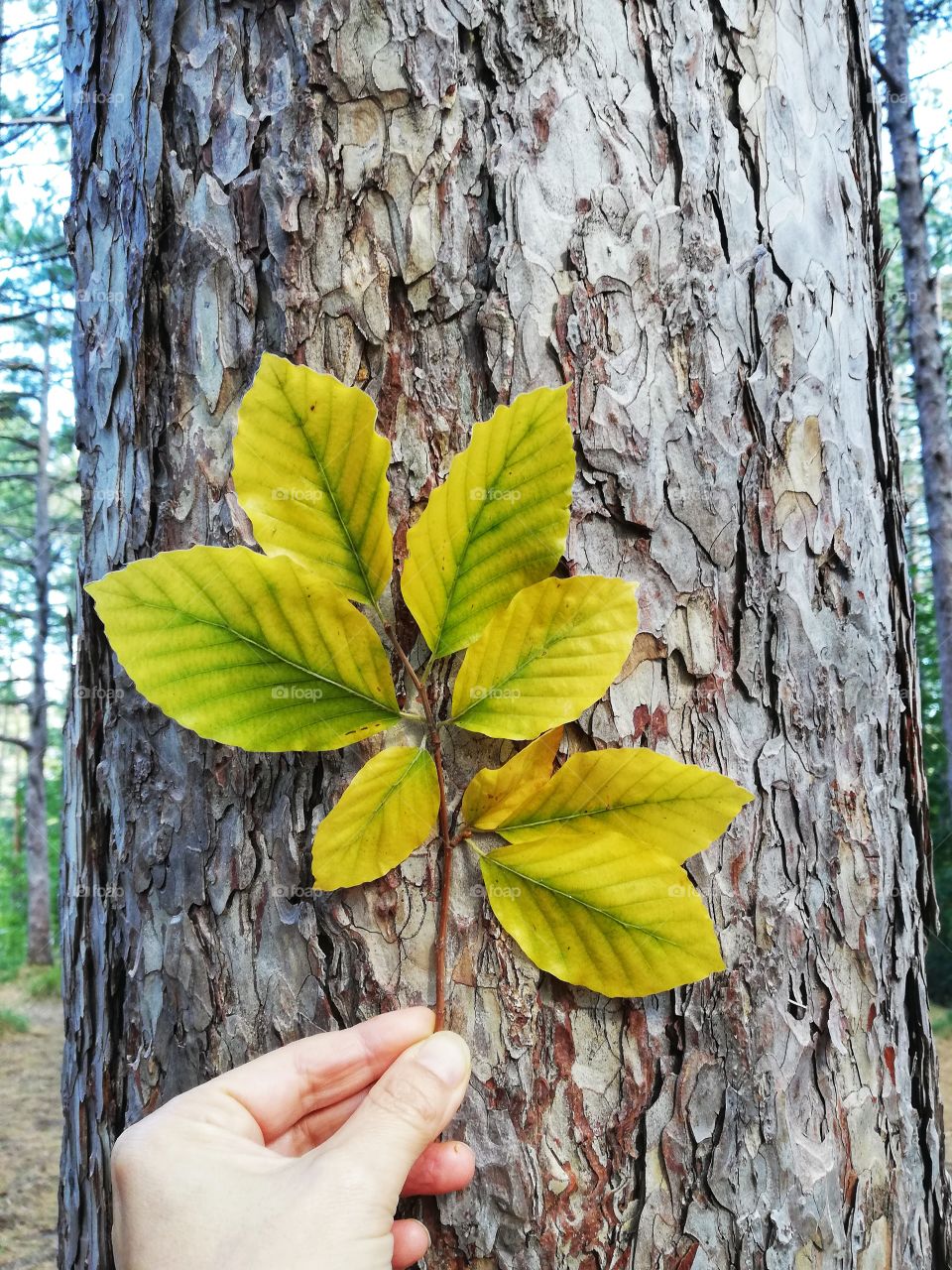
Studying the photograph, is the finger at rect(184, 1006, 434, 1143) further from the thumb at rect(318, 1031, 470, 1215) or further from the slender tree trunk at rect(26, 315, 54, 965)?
the slender tree trunk at rect(26, 315, 54, 965)

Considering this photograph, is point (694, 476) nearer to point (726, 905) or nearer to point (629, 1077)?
point (726, 905)

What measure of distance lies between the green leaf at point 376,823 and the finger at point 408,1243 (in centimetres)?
29

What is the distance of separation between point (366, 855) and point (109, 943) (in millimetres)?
348

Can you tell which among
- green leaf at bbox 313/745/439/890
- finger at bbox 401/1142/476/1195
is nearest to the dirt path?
finger at bbox 401/1142/476/1195

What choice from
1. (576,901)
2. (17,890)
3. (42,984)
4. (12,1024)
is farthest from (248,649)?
(17,890)

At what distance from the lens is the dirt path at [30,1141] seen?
4.25 metres

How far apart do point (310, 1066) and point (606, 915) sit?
29 cm

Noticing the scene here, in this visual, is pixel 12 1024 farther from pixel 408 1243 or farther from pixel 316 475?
pixel 316 475

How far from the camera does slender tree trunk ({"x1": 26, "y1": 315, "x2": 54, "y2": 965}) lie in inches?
310

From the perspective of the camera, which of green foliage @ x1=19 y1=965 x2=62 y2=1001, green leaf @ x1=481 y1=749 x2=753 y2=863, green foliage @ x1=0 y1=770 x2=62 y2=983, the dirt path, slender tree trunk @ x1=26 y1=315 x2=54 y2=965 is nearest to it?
green leaf @ x1=481 y1=749 x2=753 y2=863

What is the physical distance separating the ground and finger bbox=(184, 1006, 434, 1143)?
427 cm

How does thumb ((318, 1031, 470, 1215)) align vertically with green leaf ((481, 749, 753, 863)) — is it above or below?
below

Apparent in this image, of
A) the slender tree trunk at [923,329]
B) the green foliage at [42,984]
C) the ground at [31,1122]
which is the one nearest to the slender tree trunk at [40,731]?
the green foliage at [42,984]

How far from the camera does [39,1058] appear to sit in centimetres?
680
